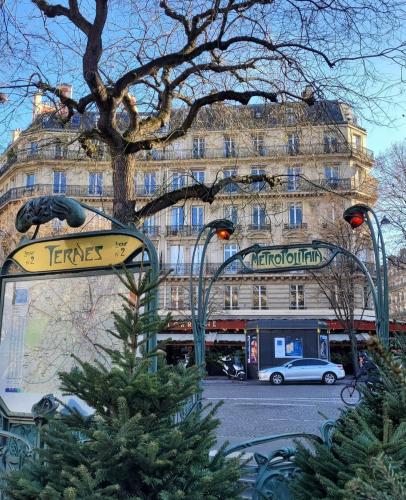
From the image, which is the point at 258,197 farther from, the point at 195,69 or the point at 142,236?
the point at 142,236

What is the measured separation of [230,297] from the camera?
42656 millimetres

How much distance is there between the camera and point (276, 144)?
41.1ft

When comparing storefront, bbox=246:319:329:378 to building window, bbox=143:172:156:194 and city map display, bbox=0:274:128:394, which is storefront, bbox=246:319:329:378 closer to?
building window, bbox=143:172:156:194

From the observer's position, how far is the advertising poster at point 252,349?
97.4 ft

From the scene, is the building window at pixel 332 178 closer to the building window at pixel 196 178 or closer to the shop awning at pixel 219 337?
the building window at pixel 196 178

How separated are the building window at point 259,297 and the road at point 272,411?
58.8 feet

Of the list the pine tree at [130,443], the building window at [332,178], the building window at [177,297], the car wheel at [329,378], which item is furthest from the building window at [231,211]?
the building window at [177,297]

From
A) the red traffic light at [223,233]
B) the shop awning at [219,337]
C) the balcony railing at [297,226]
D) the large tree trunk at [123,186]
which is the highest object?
the balcony railing at [297,226]

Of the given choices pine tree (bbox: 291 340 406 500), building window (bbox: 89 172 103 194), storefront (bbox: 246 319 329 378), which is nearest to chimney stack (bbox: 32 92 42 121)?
building window (bbox: 89 172 103 194)

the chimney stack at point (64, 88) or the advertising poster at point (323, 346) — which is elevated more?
the chimney stack at point (64, 88)

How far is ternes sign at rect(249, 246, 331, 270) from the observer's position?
7727 millimetres

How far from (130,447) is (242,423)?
11.4 meters

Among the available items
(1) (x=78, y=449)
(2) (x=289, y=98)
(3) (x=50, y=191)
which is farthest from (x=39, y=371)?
(3) (x=50, y=191)

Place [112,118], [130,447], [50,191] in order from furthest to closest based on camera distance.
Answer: [50,191] < [112,118] < [130,447]
